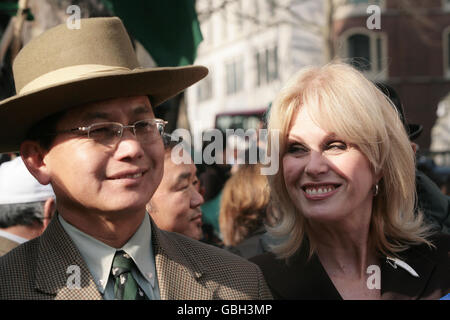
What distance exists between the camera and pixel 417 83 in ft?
100

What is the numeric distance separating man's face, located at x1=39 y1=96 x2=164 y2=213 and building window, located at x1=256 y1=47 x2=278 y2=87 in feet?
99.7

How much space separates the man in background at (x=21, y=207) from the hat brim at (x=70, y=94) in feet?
4.16

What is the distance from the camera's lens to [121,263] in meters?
2.30

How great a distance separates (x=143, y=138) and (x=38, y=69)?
433mm

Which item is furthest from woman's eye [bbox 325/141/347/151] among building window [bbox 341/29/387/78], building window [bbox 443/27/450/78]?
building window [bbox 443/27/450/78]

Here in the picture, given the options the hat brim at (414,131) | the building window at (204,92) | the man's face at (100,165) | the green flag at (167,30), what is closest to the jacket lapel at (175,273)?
the man's face at (100,165)

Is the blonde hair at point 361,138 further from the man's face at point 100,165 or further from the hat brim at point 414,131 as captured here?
the man's face at point 100,165

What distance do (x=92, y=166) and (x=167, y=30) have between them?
10.0 feet

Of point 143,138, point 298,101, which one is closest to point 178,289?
point 143,138

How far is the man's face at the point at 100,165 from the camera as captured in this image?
2.23m

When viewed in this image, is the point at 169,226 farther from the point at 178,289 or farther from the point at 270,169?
the point at 178,289

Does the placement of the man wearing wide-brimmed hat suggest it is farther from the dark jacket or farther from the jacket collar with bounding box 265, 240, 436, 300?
the dark jacket
